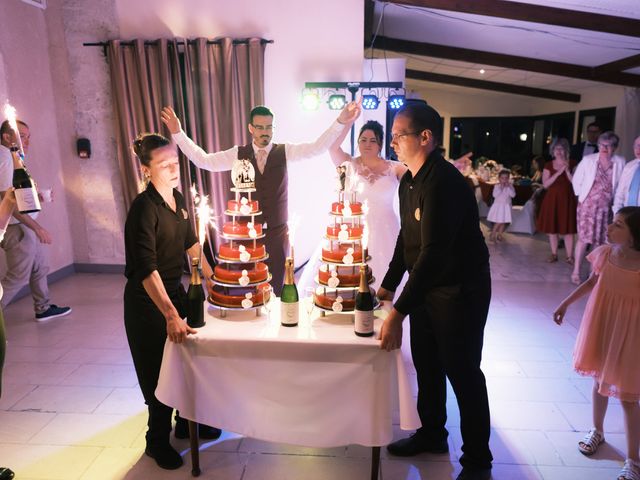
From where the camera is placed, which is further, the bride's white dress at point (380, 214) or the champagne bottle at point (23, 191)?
the bride's white dress at point (380, 214)

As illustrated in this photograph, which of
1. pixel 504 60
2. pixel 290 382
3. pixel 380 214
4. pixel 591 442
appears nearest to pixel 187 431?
pixel 290 382

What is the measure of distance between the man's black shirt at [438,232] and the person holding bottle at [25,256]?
128 inches

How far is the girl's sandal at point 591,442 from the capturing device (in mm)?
2566

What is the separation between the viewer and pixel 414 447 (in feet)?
8.34

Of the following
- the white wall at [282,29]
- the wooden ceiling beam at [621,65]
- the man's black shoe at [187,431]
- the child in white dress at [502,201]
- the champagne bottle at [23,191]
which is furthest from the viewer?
the child in white dress at [502,201]

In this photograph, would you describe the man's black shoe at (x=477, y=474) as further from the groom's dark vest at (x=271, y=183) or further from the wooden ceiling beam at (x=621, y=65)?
the wooden ceiling beam at (x=621, y=65)

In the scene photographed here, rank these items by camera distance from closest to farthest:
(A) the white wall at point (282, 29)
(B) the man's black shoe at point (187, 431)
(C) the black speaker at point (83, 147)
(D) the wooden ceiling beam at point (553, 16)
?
(B) the man's black shoe at point (187, 431)
(D) the wooden ceiling beam at point (553, 16)
(A) the white wall at point (282, 29)
(C) the black speaker at point (83, 147)

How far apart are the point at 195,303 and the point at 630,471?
7.30 ft

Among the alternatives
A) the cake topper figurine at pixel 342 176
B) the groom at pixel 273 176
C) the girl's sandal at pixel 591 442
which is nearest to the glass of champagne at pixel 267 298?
the cake topper figurine at pixel 342 176

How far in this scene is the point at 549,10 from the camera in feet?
17.2

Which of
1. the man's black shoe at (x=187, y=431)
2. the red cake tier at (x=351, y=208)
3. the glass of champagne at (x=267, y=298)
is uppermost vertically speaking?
the red cake tier at (x=351, y=208)

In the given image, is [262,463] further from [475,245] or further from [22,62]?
[22,62]

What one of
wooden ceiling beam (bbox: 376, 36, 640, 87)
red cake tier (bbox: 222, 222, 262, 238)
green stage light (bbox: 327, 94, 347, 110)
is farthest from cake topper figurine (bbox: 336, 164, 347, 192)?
wooden ceiling beam (bbox: 376, 36, 640, 87)

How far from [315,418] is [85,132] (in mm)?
5196
